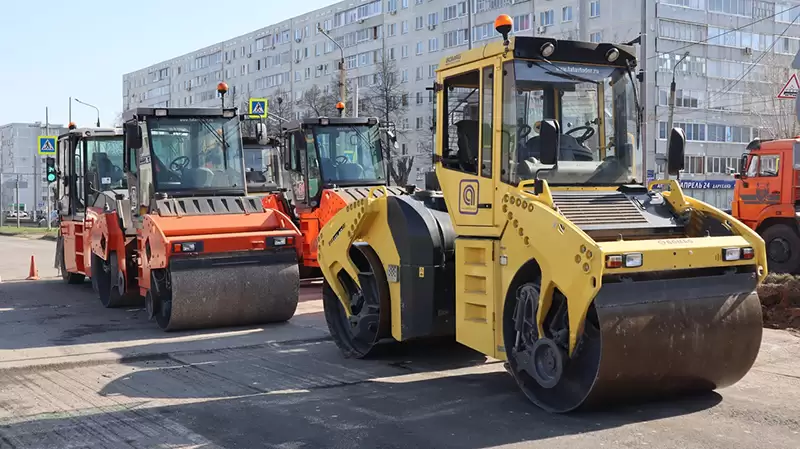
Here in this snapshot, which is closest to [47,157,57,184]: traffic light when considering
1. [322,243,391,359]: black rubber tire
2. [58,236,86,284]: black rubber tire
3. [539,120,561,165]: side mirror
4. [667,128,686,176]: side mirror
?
[58,236,86,284]: black rubber tire

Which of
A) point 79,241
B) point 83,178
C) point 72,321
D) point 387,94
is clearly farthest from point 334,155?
point 387,94

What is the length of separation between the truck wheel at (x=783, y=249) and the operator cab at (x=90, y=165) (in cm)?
1239

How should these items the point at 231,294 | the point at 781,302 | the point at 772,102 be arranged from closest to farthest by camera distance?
the point at 231,294, the point at 781,302, the point at 772,102

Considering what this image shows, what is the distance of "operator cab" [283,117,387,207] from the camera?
16.3 meters

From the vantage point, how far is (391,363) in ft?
30.3

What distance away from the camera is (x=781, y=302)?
39.5ft

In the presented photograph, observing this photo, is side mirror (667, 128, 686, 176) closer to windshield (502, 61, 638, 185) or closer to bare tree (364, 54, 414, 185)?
windshield (502, 61, 638, 185)

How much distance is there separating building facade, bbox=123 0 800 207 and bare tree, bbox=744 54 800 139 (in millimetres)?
127

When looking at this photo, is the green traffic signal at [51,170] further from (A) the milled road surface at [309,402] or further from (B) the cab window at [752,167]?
(B) the cab window at [752,167]

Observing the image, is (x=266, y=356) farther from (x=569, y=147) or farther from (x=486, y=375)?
(x=569, y=147)

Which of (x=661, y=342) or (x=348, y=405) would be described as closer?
(x=661, y=342)

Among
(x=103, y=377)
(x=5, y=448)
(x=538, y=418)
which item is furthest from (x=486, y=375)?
(x=5, y=448)

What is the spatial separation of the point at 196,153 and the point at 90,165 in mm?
4434

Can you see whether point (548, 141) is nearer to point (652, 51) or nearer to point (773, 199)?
point (773, 199)
